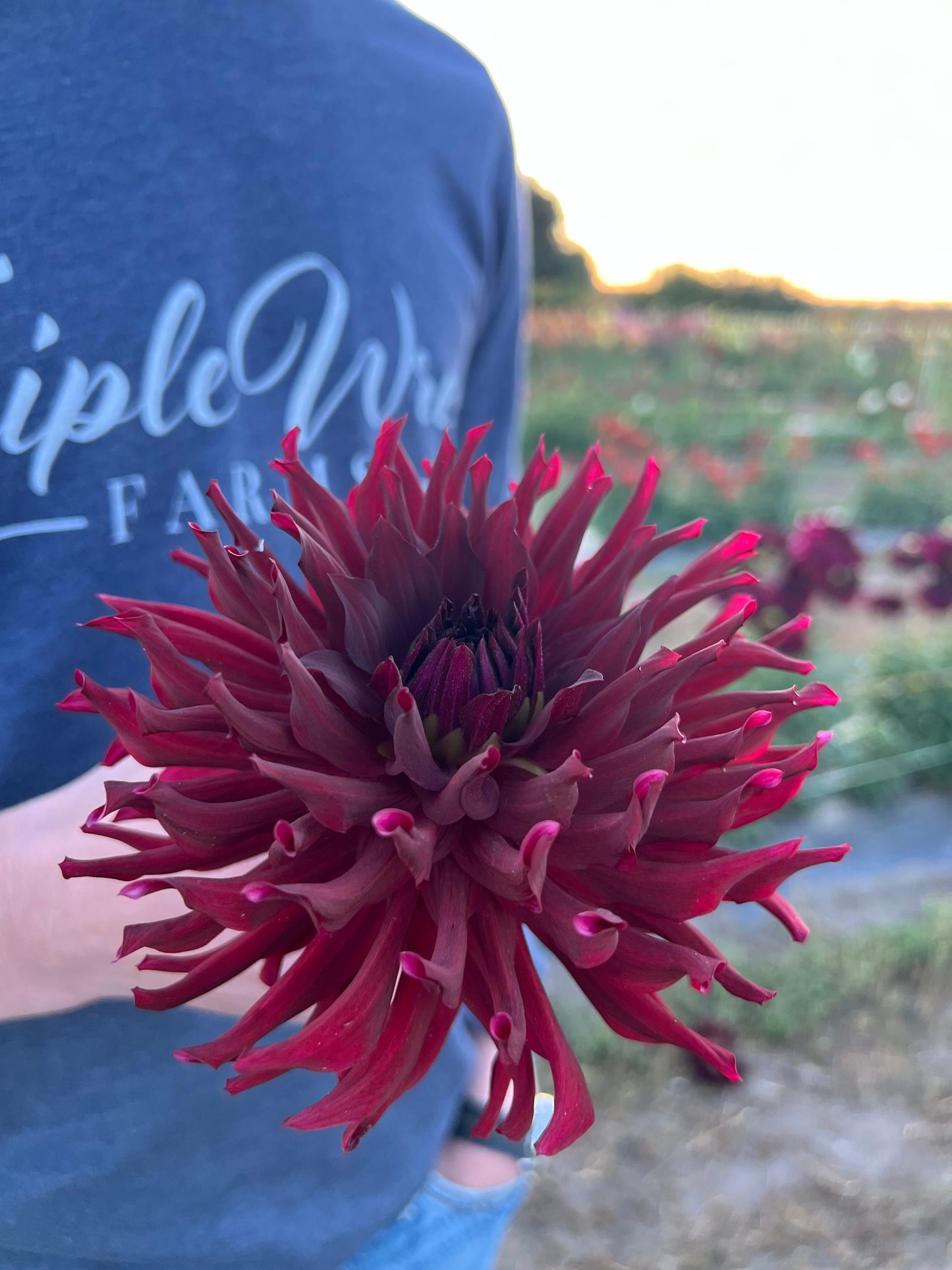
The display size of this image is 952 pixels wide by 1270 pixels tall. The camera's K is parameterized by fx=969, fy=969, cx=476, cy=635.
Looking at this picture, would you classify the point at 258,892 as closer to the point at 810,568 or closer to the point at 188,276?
the point at 188,276

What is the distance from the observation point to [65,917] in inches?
22.0

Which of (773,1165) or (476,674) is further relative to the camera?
(773,1165)

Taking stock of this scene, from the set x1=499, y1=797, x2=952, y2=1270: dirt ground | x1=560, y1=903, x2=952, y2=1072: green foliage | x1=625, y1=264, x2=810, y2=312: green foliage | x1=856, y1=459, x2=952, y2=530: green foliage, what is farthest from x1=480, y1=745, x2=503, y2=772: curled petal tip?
x1=625, y1=264, x2=810, y2=312: green foliage

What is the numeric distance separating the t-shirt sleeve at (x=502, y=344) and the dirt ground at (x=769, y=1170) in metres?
1.86

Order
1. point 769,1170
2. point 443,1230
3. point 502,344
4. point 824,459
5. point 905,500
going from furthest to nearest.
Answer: point 824,459 < point 905,500 < point 769,1170 < point 502,344 < point 443,1230

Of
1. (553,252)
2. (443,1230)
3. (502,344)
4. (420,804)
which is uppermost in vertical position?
(553,252)

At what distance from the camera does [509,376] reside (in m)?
1.33

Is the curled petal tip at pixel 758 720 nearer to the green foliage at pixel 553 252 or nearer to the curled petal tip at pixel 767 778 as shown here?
the curled petal tip at pixel 767 778

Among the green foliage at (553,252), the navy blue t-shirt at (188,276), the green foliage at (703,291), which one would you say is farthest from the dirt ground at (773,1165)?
the green foliage at (553,252)

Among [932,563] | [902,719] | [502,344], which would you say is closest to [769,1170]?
[932,563]

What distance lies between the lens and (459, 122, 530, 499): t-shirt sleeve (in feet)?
4.07

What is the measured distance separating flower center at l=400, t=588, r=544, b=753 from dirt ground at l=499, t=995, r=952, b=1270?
84.9 inches

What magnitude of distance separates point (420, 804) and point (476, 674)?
78 mm

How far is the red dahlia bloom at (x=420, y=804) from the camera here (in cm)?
42
